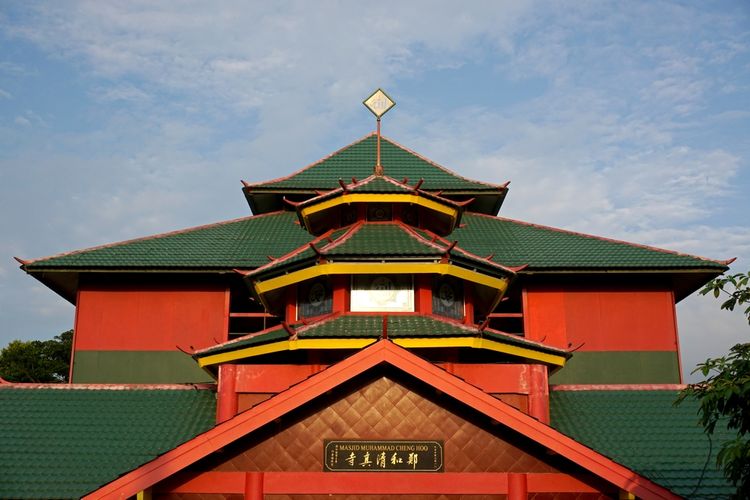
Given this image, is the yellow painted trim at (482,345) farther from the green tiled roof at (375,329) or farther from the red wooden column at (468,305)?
the red wooden column at (468,305)

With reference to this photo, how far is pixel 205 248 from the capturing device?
26.5 m

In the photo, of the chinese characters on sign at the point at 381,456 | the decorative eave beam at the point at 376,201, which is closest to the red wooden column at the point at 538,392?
the chinese characters on sign at the point at 381,456

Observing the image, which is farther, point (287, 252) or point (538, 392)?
point (287, 252)

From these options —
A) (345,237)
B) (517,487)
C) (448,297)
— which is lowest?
(517,487)

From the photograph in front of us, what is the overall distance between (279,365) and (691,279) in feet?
46.5

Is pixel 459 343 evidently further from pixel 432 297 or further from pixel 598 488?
pixel 598 488

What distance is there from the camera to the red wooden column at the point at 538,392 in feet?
60.1

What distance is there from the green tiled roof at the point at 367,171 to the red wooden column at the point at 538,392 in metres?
11.5

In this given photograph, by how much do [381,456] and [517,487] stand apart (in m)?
2.34

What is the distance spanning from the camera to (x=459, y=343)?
17.8 meters

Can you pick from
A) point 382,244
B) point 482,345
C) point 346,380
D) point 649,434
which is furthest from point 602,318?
point 346,380

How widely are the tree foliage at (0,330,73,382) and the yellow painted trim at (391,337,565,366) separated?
4974cm

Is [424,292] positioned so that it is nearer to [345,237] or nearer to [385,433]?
→ [345,237]

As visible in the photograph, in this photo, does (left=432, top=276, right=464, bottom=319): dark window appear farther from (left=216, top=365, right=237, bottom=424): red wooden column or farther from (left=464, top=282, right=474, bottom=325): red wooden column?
(left=216, top=365, right=237, bottom=424): red wooden column
